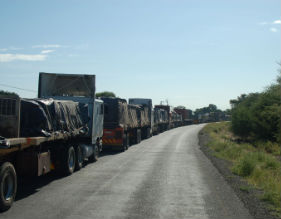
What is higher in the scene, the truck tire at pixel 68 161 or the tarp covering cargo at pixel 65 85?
the tarp covering cargo at pixel 65 85

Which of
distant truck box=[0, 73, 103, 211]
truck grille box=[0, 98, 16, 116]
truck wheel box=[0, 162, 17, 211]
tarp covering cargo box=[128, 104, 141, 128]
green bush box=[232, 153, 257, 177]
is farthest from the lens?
tarp covering cargo box=[128, 104, 141, 128]

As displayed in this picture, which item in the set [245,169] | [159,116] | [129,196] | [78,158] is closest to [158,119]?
[159,116]

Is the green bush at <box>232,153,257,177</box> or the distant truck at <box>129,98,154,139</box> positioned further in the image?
the distant truck at <box>129,98,154,139</box>

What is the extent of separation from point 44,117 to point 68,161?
2.58 m

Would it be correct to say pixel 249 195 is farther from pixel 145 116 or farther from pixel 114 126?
pixel 145 116

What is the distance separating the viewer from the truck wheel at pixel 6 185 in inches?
295

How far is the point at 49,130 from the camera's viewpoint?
10.3 metres

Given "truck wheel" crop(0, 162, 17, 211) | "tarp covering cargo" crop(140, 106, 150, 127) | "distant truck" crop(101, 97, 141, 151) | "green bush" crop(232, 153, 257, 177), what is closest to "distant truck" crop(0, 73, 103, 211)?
"truck wheel" crop(0, 162, 17, 211)

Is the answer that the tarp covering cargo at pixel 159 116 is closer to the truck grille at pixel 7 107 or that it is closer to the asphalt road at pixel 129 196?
the asphalt road at pixel 129 196

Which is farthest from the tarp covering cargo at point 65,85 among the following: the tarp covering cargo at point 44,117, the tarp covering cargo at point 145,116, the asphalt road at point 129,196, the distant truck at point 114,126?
the tarp covering cargo at point 145,116

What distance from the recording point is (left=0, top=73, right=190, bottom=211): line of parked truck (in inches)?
331

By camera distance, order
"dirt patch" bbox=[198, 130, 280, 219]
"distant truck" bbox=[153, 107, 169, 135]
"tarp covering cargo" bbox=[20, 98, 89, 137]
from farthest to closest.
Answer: "distant truck" bbox=[153, 107, 169, 135] → "tarp covering cargo" bbox=[20, 98, 89, 137] → "dirt patch" bbox=[198, 130, 280, 219]

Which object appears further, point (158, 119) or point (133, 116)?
point (158, 119)

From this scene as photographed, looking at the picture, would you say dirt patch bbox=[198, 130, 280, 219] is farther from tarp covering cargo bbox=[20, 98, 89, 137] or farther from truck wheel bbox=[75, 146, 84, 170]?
tarp covering cargo bbox=[20, 98, 89, 137]
